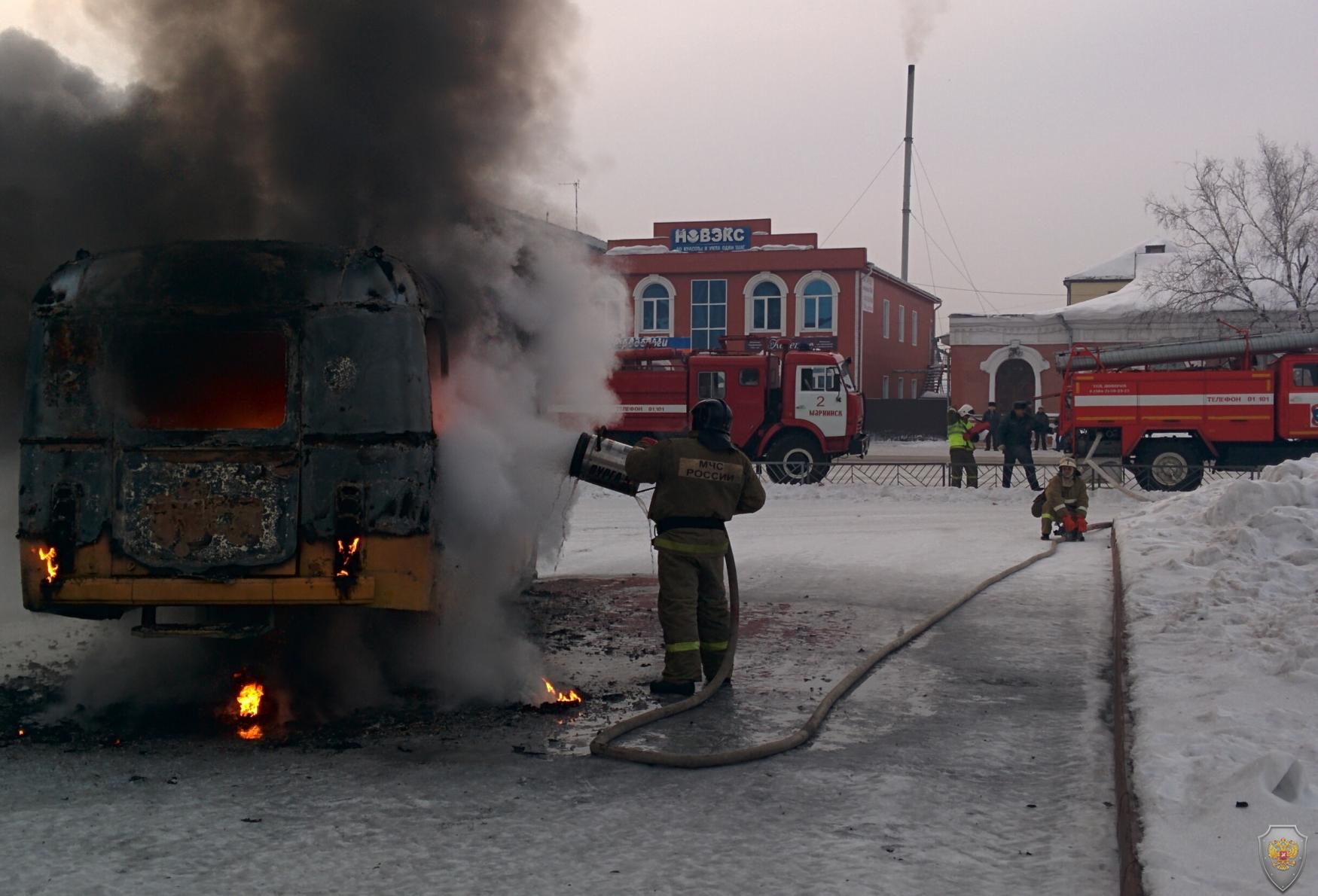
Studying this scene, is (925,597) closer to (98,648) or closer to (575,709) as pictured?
(575,709)

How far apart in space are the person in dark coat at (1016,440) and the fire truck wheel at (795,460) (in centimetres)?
346

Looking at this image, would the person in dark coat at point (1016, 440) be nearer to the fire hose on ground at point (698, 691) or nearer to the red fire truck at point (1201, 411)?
the red fire truck at point (1201, 411)

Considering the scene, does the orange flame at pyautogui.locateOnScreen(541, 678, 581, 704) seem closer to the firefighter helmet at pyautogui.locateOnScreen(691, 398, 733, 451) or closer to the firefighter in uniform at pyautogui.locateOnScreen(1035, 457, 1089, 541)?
the firefighter helmet at pyautogui.locateOnScreen(691, 398, 733, 451)

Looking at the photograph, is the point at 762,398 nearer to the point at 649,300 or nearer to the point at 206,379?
the point at 206,379

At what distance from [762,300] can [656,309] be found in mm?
3959

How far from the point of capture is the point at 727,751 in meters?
5.28

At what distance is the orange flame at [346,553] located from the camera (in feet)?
19.0

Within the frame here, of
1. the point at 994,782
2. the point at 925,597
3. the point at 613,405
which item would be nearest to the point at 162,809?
the point at 994,782

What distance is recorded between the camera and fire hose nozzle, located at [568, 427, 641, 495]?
7035mm

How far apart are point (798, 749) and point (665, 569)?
4.73 ft

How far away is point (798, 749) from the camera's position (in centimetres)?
542

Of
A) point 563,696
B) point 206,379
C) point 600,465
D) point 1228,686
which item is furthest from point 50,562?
point 1228,686

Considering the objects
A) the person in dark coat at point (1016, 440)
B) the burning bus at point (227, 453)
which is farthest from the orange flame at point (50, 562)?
the person in dark coat at point (1016, 440)

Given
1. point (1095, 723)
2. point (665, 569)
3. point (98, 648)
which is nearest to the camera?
point (1095, 723)
